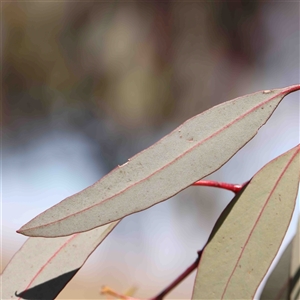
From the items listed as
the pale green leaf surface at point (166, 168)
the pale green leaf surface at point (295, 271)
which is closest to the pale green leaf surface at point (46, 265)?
the pale green leaf surface at point (166, 168)

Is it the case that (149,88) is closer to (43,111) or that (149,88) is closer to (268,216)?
(43,111)

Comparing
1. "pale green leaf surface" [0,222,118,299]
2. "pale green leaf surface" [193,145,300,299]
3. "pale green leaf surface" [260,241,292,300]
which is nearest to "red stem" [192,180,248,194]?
"pale green leaf surface" [193,145,300,299]

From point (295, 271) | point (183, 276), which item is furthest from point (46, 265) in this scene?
point (295, 271)

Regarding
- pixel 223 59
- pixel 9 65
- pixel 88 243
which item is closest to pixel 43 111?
pixel 9 65

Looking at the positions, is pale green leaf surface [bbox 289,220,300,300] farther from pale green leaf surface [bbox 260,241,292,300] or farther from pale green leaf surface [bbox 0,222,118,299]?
pale green leaf surface [bbox 0,222,118,299]

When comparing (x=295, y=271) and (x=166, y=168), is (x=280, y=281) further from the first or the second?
(x=166, y=168)
